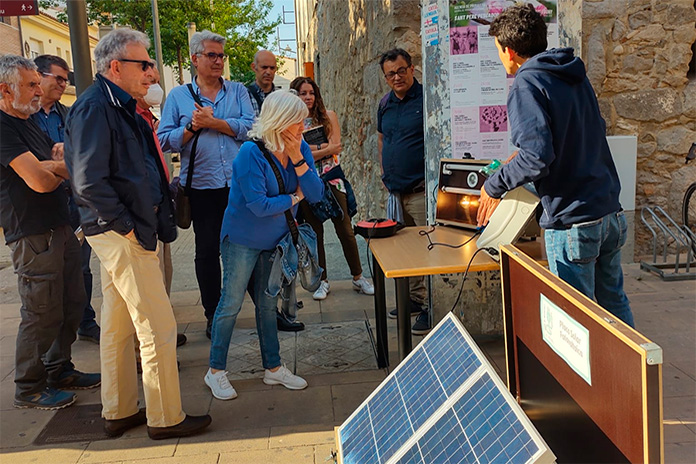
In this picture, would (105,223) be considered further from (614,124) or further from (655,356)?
(614,124)

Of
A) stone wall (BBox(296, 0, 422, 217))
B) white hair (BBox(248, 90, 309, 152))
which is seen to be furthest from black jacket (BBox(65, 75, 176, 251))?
stone wall (BBox(296, 0, 422, 217))

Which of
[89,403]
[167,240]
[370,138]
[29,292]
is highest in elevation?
[370,138]

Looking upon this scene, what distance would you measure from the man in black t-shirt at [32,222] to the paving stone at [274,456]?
1.23 m

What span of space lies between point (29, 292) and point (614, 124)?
539 cm

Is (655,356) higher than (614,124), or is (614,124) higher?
(614,124)

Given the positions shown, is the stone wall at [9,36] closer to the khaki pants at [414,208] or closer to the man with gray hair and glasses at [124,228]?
the khaki pants at [414,208]

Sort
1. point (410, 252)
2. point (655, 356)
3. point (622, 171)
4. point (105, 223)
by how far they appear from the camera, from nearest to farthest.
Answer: point (655, 356) < point (105, 223) < point (410, 252) < point (622, 171)

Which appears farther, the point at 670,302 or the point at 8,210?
the point at 670,302

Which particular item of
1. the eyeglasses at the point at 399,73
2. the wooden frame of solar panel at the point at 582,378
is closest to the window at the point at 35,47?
the eyeglasses at the point at 399,73

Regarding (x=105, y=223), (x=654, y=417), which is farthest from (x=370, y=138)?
(x=654, y=417)

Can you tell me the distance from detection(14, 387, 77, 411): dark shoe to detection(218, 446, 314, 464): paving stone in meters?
1.17

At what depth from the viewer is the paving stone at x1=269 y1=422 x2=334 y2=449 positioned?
2.96 meters

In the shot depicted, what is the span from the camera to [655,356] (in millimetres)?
1176

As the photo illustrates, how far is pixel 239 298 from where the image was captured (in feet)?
11.2
